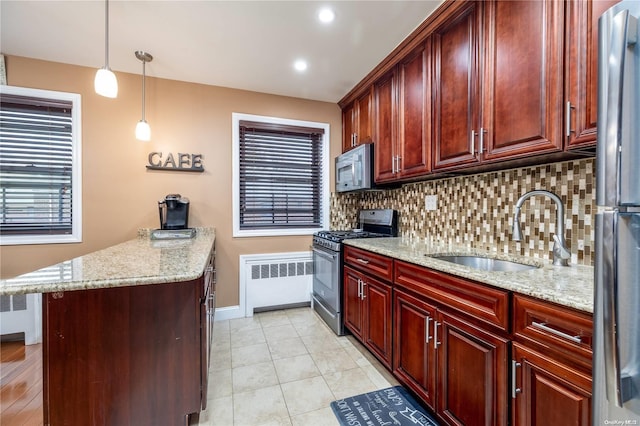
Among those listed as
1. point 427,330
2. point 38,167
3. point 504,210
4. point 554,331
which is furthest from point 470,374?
point 38,167

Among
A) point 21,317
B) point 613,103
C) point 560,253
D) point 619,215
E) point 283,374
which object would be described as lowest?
point 283,374

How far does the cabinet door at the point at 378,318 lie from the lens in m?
1.91

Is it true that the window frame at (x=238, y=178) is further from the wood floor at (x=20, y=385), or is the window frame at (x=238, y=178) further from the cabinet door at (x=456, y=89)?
the wood floor at (x=20, y=385)

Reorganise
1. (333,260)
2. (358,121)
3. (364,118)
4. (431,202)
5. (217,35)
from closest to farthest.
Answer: (217,35) < (431,202) < (333,260) < (364,118) < (358,121)

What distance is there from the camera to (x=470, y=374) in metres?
1.27

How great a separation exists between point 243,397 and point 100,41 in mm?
2899

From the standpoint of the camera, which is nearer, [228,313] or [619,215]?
[619,215]

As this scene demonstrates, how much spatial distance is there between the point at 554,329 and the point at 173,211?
113 inches

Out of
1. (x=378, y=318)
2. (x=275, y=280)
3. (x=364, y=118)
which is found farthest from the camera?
(x=275, y=280)

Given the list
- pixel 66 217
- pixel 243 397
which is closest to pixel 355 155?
pixel 243 397

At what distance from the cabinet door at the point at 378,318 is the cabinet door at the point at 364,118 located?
1.51 meters

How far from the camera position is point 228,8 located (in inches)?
72.7

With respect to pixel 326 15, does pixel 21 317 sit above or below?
below

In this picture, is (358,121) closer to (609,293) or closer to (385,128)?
(385,128)
